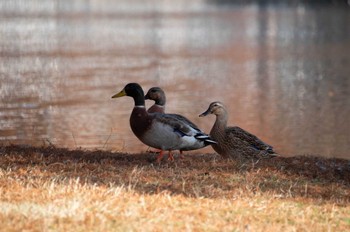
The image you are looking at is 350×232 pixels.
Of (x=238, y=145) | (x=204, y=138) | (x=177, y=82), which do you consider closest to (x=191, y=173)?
(x=204, y=138)

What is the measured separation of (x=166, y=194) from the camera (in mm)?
9141

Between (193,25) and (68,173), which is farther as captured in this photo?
(193,25)

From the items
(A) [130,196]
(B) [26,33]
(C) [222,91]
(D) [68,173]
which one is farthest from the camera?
(B) [26,33]

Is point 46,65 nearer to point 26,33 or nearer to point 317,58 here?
point 317,58

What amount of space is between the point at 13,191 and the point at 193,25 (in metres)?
83.1

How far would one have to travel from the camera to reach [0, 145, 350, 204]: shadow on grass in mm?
9891

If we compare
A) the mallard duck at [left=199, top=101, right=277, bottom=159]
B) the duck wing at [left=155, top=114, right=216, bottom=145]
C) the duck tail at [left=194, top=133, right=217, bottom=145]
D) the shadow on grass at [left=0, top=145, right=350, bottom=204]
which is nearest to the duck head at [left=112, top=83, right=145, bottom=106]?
the duck wing at [left=155, top=114, right=216, bottom=145]

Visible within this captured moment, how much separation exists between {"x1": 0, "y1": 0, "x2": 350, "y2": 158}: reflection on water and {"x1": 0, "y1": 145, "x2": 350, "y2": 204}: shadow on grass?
7.20m

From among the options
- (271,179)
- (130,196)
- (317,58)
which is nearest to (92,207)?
(130,196)

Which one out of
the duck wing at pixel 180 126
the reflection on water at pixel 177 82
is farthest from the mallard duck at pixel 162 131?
the reflection on water at pixel 177 82

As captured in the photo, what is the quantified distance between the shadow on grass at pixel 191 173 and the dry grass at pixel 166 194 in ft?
0.04

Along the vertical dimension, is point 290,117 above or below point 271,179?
below

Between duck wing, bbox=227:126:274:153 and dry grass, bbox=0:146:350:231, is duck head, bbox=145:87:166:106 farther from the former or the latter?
dry grass, bbox=0:146:350:231

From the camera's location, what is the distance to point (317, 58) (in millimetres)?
50812
